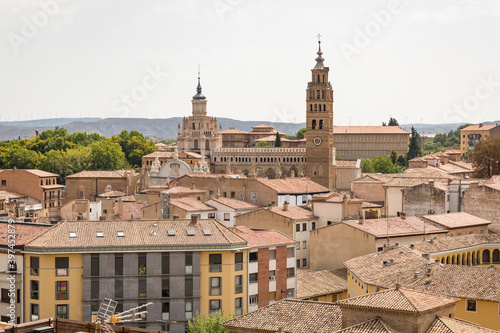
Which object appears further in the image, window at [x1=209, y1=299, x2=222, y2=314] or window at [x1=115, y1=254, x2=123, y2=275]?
window at [x1=209, y1=299, x2=222, y2=314]

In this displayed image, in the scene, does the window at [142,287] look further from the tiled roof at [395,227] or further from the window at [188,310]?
the tiled roof at [395,227]

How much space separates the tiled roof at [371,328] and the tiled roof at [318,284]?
1440 centimetres

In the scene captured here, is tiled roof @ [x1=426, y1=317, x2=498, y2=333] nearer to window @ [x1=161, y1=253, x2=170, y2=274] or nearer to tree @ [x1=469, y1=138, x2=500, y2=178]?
window @ [x1=161, y1=253, x2=170, y2=274]

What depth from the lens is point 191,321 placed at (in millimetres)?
34875

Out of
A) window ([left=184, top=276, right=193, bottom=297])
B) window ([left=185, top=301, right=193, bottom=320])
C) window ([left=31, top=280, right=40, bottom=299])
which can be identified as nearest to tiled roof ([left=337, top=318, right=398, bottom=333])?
window ([left=185, top=301, right=193, bottom=320])

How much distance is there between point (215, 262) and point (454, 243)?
13.4m

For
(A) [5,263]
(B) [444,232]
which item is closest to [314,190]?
(B) [444,232]

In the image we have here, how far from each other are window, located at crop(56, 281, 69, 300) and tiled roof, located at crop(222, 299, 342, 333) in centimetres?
893

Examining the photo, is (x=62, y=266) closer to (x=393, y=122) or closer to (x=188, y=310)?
(x=188, y=310)

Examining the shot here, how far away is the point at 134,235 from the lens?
35.8 m

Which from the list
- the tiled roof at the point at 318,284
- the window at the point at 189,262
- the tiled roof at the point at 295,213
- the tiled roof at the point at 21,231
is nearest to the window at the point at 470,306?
the tiled roof at the point at 318,284

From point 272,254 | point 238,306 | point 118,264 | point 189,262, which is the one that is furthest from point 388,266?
point 118,264

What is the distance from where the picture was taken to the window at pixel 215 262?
3556 centimetres

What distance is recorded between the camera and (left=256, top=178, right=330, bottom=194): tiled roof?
62.3m
